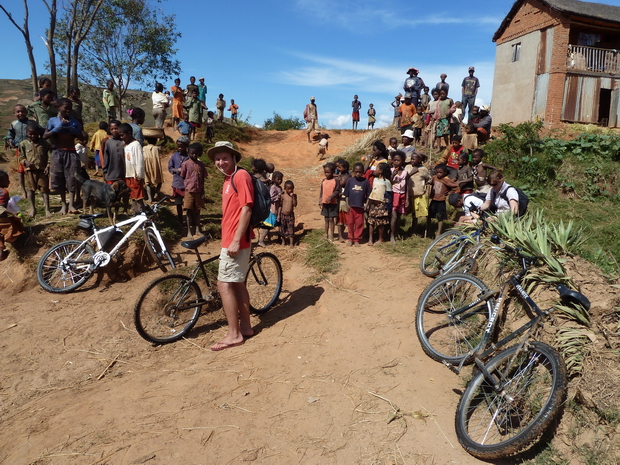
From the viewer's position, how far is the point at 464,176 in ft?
27.4

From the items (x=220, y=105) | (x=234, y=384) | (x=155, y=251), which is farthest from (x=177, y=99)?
(x=234, y=384)

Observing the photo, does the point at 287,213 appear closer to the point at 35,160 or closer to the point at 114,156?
the point at 114,156

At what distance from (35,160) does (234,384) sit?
A: 18.5ft

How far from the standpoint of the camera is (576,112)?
17234 millimetres

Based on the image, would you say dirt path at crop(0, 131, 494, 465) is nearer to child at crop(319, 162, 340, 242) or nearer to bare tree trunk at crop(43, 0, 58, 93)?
child at crop(319, 162, 340, 242)

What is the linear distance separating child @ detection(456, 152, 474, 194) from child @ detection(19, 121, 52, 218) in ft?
24.5

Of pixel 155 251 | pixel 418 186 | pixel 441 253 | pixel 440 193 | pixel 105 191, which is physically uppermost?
pixel 418 186

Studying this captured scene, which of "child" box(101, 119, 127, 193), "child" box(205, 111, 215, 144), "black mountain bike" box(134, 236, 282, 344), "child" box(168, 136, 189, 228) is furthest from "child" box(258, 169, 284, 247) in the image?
"child" box(205, 111, 215, 144)

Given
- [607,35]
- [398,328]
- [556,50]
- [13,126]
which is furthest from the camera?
[607,35]

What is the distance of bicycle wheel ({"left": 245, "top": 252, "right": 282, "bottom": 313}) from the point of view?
18.0 feet

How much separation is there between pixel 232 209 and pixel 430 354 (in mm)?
2500

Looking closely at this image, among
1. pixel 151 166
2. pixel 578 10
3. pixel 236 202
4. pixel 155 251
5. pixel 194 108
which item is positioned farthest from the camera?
pixel 578 10

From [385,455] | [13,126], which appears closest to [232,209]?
[385,455]

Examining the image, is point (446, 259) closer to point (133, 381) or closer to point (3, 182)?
point (133, 381)
